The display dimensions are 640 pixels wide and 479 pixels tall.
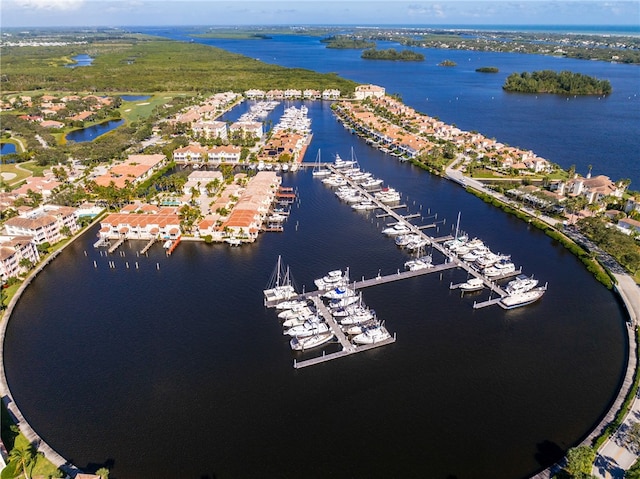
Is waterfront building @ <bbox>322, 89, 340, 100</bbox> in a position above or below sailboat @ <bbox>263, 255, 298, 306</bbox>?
above

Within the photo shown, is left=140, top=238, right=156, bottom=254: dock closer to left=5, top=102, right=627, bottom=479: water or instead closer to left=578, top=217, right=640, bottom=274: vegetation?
left=5, top=102, right=627, bottom=479: water

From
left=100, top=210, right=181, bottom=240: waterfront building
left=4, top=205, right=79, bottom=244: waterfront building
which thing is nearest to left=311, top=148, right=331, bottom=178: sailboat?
left=100, top=210, right=181, bottom=240: waterfront building

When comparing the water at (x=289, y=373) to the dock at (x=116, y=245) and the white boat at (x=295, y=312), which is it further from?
the dock at (x=116, y=245)

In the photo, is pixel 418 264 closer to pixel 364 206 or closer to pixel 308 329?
pixel 308 329

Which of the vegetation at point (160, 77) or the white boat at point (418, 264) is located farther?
the vegetation at point (160, 77)

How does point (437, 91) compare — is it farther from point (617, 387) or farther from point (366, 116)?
point (617, 387)

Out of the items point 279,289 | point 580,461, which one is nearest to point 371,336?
point 279,289

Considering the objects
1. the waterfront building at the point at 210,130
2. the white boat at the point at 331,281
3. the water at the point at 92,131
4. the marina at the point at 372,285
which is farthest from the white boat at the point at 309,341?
the water at the point at 92,131
